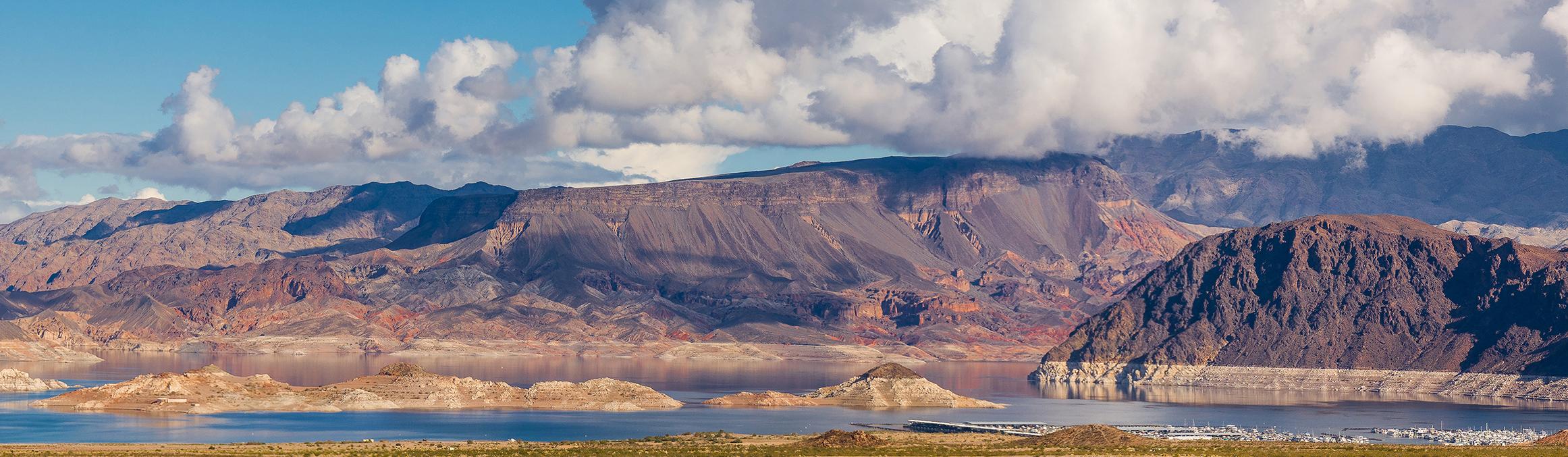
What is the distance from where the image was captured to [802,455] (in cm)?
13200

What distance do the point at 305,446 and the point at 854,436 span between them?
1616 inches

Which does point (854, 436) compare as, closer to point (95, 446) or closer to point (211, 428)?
point (95, 446)

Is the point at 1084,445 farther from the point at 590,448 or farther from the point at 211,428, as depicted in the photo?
the point at 211,428

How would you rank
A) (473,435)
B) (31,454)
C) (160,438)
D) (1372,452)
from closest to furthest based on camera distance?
(31,454)
(1372,452)
(160,438)
(473,435)

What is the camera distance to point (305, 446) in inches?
5773

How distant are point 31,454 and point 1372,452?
297 ft

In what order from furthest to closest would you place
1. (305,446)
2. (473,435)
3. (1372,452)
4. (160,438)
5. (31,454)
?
(473,435) → (160,438) → (305,446) → (1372,452) → (31,454)

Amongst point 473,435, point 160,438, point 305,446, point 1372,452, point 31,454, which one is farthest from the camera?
point 473,435

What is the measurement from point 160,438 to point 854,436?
2652 inches

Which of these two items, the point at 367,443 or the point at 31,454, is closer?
the point at 31,454

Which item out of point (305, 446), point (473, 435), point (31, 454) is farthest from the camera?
point (473, 435)

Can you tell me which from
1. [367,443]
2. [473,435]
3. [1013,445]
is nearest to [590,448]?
[367,443]

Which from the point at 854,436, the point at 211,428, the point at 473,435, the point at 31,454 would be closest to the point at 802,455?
the point at 854,436

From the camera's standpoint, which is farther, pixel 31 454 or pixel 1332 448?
pixel 1332 448
